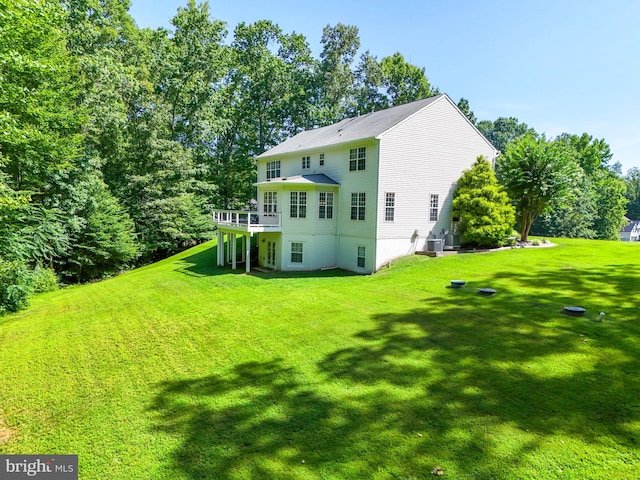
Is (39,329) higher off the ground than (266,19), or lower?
lower

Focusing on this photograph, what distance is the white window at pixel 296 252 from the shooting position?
21.1m

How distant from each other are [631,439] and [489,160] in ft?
66.7

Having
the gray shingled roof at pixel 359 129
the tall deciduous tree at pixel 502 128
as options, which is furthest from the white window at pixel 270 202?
the tall deciduous tree at pixel 502 128

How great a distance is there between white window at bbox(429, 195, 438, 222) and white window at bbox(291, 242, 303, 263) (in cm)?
750

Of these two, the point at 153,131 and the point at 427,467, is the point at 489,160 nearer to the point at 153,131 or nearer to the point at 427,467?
the point at 427,467

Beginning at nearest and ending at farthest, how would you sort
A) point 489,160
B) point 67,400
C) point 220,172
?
point 67,400
point 489,160
point 220,172

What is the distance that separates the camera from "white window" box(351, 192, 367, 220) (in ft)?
65.0

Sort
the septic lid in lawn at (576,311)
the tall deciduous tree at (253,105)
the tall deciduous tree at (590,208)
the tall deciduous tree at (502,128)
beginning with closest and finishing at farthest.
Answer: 1. the septic lid in lawn at (576,311)
2. the tall deciduous tree at (253,105)
3. the tall deciduous tree at (590,208)
4. the tall deciduous tree at (502,128)

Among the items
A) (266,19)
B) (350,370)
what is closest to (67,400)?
(350,370)

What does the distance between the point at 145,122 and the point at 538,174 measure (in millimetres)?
29392

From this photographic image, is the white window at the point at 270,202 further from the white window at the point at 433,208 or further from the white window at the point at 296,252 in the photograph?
the white window at the point at 433,208

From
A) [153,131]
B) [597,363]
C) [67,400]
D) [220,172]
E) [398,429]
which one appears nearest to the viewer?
[398,429]

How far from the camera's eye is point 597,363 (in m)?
7.44

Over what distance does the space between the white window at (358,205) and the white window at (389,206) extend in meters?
1.15
